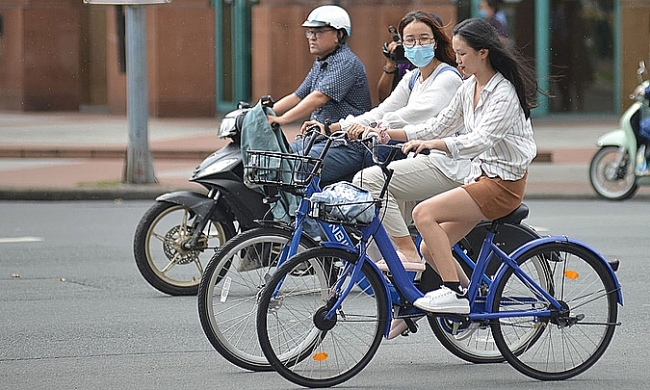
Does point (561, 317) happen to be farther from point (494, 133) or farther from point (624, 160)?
point (624, 160)

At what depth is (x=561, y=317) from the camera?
6086 millimetres

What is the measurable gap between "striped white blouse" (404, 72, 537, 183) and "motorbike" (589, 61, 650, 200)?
330 inches

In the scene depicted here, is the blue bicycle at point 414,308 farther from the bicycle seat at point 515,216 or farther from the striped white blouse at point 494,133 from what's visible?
the striped white blouse at point 494,133

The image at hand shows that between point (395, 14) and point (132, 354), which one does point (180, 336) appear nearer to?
point (132, 354)

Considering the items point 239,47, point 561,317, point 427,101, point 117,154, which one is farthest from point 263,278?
point 239,47

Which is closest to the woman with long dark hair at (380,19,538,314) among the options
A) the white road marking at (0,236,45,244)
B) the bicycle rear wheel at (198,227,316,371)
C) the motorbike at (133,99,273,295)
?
the bicycle rear wheel at (198,227,316,371)

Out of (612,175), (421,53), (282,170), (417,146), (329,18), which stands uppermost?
(329,18)

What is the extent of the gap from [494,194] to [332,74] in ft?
8.23

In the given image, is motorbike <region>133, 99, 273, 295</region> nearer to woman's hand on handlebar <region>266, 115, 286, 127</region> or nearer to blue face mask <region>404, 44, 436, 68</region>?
woman's hand on handlebar <region>266, 115, 286, 127</region>

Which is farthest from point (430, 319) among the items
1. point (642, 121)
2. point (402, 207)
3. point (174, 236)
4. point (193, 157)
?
point (193, 157)

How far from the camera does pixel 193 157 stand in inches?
715

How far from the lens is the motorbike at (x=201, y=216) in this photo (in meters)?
Result: 8.01

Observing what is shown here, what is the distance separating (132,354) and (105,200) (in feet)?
26.2

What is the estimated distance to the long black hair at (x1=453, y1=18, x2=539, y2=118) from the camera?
234 inches
